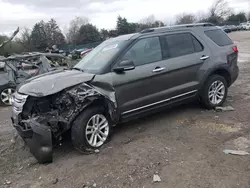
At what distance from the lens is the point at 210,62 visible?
19.2 ft

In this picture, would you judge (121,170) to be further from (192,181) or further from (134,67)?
(134,67)

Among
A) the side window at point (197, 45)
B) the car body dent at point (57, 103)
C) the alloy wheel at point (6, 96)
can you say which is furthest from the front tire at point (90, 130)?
the alloy wheel at point (6, 96)

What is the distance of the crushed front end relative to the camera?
4.11 m

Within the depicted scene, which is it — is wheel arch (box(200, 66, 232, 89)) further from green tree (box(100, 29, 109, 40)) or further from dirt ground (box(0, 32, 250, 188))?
green tree (box(100, 29, 109, 40))

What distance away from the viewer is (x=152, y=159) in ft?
13.4

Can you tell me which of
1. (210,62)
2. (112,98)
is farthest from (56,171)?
(210,62)

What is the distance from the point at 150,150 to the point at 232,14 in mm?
90093

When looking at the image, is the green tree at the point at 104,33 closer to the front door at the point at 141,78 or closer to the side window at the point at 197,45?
the side window at the point at 197,45

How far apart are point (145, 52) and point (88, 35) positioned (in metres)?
38.9

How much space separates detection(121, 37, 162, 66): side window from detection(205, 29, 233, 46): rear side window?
4.85ft

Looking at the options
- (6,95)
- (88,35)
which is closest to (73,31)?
(88,35)

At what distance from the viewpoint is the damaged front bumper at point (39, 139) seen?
4039 mm

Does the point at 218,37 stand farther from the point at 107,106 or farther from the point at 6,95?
the point at 6,95

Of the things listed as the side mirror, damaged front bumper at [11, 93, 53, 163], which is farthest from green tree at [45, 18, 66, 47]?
damaged front bumper at [11, 93, 53, 163]
